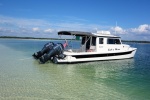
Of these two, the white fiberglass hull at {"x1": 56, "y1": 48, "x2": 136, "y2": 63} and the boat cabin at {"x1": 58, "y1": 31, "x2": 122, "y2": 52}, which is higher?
the boat cabin at {"x1": 58, "y1": 31, "x2": 122, "y2": 52}

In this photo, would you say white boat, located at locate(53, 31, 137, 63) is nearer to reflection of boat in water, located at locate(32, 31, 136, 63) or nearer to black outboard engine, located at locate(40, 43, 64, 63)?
reflection of boat in water, located at locate(32, 31, 136, 63)

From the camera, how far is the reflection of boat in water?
1859cm

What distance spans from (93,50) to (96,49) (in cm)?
42

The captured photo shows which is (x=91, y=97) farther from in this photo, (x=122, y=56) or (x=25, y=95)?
(x=122, y=56)

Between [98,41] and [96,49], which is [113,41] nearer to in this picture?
[98,41]

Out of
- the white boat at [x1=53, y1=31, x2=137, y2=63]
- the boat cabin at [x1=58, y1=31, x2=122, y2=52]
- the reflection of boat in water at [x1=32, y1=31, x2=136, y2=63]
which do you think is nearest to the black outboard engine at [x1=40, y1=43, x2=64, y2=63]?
the reflection of boat in water at [x1=32, y1=31, x2=136, y2=63]

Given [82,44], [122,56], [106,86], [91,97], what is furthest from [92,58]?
[91,97]

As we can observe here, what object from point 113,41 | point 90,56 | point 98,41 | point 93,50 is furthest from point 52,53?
point 113,41

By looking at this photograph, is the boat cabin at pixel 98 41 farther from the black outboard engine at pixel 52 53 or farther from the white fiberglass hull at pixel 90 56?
the black outboard engine at pixel 52 53

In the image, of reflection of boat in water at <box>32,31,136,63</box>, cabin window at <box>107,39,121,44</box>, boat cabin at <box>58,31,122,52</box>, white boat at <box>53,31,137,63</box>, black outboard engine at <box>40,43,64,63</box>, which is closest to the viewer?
black outboard engine at <box>40,43,64,63</box>

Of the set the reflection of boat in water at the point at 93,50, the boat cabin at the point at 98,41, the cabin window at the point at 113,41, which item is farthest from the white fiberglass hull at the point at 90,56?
the cabin window at the point at 113,41

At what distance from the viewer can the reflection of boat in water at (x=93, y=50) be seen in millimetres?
18594

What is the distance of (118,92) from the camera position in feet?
33.9

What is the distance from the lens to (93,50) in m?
20.8
